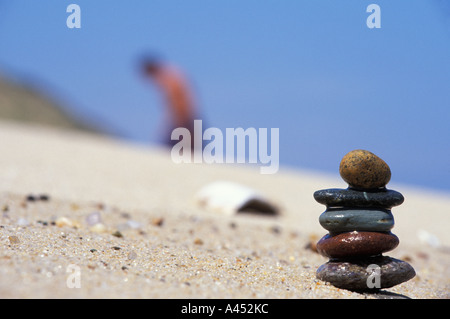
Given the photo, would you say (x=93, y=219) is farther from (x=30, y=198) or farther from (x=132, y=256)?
(x=132, y=256)

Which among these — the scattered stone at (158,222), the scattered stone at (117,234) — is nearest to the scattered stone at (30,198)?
the scattered stone at (158,222)

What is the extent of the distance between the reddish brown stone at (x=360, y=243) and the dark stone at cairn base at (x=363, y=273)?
6 cm

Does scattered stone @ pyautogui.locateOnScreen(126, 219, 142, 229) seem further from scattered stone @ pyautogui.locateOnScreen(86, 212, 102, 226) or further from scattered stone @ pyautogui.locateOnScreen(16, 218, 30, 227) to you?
scattered stone @ pyautogui.locateOnScreen(16, 218, 30, 227)

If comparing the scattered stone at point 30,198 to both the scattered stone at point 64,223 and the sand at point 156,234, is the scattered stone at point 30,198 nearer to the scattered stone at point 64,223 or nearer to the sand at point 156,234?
the sand at point 156,234

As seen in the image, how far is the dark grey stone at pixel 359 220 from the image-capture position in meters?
3.33

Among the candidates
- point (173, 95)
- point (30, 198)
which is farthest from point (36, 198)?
point (173, 95)

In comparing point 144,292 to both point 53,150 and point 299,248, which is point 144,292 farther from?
point 53,150

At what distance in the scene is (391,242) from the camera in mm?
3359

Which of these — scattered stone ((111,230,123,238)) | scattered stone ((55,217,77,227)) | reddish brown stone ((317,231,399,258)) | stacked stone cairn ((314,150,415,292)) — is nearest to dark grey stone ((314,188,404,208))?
stacked stone cairn ((314,150,415,292))

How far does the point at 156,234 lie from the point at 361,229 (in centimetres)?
208

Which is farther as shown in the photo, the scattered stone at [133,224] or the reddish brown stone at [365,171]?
the scattered stone at [133,224]

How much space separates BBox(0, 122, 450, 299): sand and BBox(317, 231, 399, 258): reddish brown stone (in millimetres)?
251

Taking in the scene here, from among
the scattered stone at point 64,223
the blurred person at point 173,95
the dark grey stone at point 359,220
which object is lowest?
the scattered stone at point 64,223
